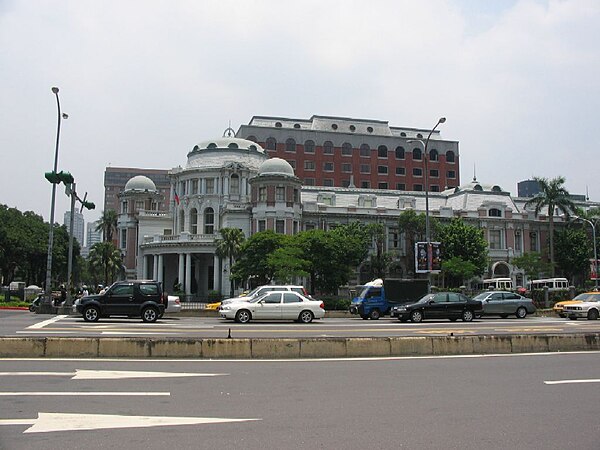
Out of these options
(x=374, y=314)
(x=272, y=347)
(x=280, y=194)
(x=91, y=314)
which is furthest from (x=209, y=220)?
(x=272, y=347)

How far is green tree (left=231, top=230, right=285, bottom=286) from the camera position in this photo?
53906mm

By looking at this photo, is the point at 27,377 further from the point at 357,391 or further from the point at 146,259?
the point at 146,259

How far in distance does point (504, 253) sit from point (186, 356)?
218 ft

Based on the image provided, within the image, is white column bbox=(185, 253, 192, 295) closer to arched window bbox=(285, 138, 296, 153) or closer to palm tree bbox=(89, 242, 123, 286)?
palm tree bbox=(89, 242, 123, 286)

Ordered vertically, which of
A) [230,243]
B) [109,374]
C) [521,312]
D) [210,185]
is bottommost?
[109,374]

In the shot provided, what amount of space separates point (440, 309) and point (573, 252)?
168 ft

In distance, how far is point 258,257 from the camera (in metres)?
54.5

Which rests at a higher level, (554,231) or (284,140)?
(284,140)

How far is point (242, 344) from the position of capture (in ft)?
46.9

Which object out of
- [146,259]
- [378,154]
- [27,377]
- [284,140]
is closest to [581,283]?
[378,154]

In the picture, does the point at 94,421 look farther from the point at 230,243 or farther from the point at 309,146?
the point at 309,146

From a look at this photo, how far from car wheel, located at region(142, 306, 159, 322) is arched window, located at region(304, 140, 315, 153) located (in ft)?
239

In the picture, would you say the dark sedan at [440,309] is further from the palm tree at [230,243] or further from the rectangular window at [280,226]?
the rectangular window at [280,226]

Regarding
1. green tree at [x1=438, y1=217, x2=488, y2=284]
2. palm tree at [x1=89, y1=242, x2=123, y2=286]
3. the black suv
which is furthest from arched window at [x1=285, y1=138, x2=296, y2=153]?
the black suv
